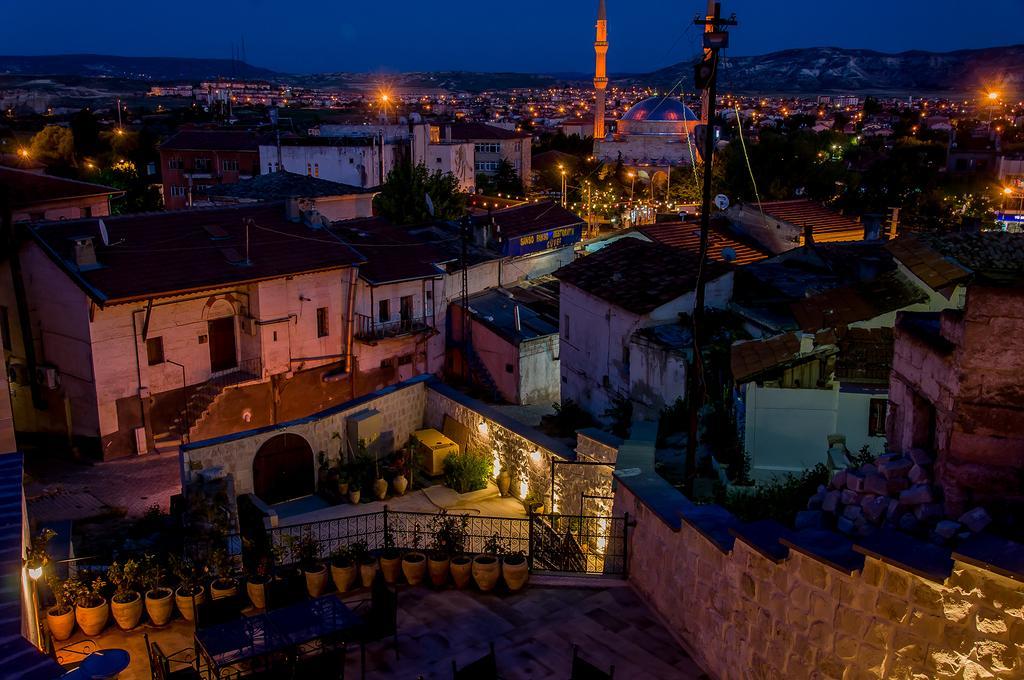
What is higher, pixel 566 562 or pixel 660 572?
pixel 660 572

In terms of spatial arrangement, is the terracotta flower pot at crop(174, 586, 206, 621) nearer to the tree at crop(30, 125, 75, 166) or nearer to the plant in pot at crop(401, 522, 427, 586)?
the plant in pot at crop(401, 522, 427, 586)

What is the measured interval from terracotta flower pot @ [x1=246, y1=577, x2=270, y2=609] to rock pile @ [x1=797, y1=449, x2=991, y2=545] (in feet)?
17.9

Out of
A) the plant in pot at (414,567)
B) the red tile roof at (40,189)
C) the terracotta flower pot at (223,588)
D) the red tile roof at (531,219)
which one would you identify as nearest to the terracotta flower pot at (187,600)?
the terracotta flower pot at (223,588)

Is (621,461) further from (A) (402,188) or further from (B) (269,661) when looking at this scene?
(A) (402,188)

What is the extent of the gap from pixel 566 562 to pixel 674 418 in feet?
11.2

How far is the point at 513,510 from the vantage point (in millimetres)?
15430

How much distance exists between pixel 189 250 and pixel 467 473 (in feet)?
42.0

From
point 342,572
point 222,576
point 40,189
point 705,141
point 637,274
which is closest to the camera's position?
point 222,576

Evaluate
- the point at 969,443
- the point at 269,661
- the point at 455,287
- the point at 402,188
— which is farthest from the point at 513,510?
the point at 402,188

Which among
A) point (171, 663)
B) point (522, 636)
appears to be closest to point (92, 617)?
point (171, 663)

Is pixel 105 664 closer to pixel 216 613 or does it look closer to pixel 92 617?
pixel 216 613

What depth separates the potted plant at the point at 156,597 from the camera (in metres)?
9.07

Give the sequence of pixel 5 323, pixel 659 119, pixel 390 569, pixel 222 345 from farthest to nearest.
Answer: pixel 659 119, pixel 222 345, pixel 5 323, pixel 390 569

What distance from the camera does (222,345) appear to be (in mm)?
25297
